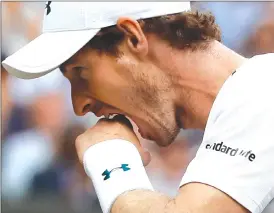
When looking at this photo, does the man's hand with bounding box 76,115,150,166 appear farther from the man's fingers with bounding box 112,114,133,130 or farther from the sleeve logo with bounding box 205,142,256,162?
the sleeve logo with bounding box 205,142,256,162

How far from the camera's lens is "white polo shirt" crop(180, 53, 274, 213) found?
0.77m

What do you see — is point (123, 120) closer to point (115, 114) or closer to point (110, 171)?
point (115, 114)

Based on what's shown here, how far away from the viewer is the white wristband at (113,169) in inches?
34.8

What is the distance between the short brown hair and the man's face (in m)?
0.02

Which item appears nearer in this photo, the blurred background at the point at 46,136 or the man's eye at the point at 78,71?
the man's eye at the point at 78,71

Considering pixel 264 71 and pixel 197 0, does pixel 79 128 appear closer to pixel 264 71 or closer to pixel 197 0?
pixel 197 0

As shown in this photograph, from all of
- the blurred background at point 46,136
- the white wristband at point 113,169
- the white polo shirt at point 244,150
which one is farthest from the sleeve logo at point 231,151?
the blurred background at point 46,136

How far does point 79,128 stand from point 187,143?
27cm

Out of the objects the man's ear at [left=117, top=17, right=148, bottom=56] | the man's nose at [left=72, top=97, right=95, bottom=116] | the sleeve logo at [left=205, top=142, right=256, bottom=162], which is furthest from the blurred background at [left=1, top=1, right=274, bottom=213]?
the sleeve logo at [left=205, top=142, right=256, bottom=162]

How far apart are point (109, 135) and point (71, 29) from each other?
211 mm

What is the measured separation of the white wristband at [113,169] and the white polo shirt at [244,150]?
12 cm

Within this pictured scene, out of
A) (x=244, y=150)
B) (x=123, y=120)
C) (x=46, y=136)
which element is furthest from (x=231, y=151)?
(x=46, y=136)

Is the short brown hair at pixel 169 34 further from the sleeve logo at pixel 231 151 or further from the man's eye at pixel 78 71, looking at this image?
the sleeve logo at pixel 231 151

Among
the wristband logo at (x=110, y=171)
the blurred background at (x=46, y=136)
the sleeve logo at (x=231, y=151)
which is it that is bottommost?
the blurred background at (x=46, y=136)
